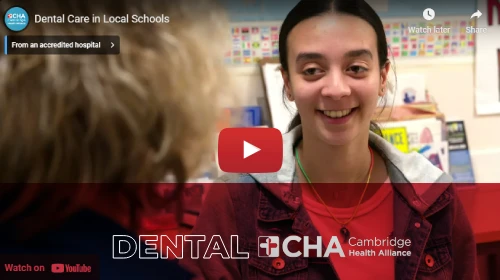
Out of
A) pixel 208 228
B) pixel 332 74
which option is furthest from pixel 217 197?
pixel 332 74

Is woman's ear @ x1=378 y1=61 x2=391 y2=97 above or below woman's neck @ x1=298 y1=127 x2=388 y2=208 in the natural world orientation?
above

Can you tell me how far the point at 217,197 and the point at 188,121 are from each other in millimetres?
185

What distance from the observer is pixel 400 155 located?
3.29ft

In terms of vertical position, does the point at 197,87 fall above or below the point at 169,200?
above

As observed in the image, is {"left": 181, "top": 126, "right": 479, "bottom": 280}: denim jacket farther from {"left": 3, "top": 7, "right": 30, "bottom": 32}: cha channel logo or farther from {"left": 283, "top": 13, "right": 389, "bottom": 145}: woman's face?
{"left": 3, "top": 7, "right": 30, "bottom": 32}: cha channel logo

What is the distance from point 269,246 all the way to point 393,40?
54 cm

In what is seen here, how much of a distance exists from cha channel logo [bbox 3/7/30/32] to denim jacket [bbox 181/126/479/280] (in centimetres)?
55

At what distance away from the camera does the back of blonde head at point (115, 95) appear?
93 cm

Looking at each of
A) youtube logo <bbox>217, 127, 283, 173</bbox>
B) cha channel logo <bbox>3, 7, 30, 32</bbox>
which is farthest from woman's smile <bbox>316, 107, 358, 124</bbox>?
cha channel logo <bbox>3, 7, 30, 32</bbox>

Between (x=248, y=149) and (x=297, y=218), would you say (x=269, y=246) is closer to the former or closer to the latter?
(x=297, y=218)

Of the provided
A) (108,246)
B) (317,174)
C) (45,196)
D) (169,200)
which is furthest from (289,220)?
(45,196)

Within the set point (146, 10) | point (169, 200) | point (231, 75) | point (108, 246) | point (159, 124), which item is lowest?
point (108, 246)

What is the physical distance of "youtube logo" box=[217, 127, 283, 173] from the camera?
0.95m

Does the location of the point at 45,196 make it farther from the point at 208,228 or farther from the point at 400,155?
the point at 400,155
